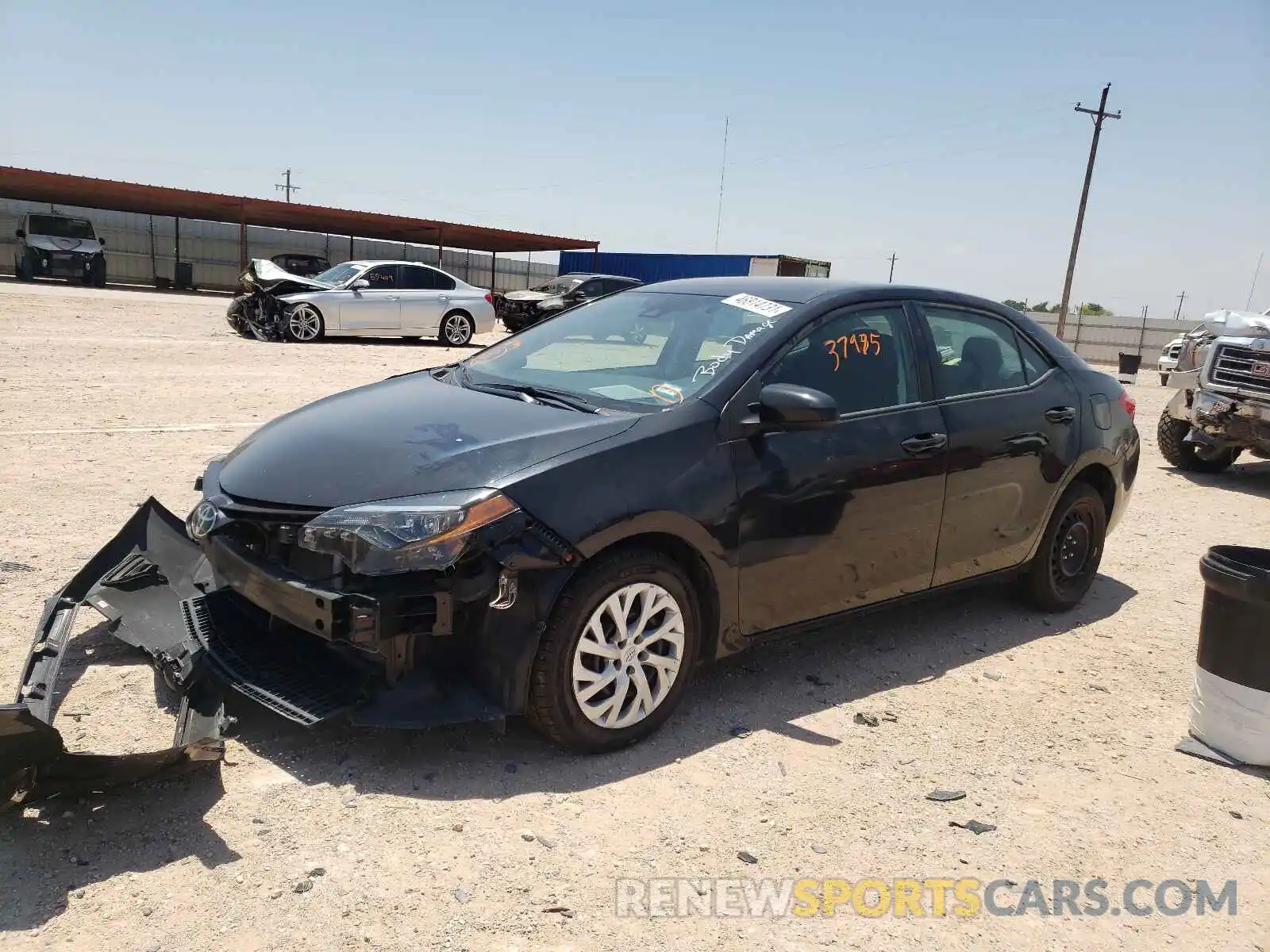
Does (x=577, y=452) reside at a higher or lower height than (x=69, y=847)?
higher

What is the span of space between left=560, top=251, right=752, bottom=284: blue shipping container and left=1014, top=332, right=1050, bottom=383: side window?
116ft

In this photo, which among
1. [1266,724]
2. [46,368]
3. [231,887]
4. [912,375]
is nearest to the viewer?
[231,887]

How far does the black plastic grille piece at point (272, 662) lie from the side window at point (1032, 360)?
3584mm

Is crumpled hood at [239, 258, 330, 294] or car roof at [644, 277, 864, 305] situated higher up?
car roof at [644, 277, 864, 305]

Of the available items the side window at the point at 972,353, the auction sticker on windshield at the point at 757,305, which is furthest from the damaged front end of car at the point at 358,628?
the side window at the point at 972,353

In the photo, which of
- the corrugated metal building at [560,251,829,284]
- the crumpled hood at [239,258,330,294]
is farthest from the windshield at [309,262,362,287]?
the corrugated metal building at [560,251,829,284]

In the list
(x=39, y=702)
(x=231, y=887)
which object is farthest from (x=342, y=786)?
(x=39, y=702)

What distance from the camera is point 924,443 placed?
13.6 feet

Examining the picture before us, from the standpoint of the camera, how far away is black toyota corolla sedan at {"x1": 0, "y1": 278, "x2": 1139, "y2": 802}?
3029mm

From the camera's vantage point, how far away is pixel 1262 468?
11.2 metres

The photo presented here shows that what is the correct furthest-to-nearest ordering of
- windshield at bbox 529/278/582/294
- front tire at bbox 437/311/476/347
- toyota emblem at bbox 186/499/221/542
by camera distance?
windshield at bbox 529/278/582/294
front tire at bbox 437/311/476/347
toyota emblem at bbox 186/499/221/542

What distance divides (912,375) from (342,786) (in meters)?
2.85

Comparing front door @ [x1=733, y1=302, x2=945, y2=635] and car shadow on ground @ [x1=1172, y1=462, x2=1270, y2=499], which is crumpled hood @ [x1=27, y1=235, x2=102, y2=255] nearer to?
car shadow on ground @ [x1=1172, y1=462, x2=1270, y2=499]

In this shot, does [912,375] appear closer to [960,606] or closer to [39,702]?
[960,606]
